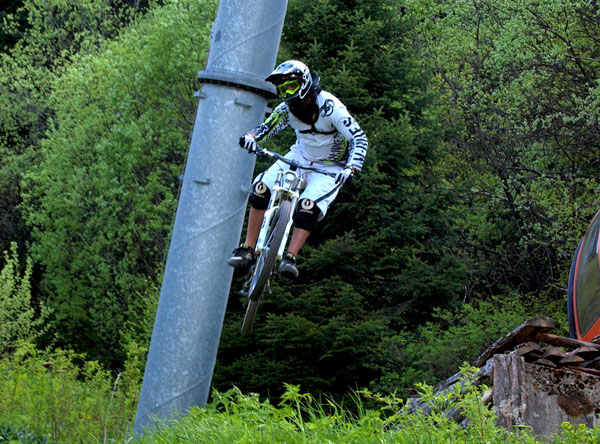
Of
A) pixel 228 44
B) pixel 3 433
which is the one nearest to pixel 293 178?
pixel 228 44

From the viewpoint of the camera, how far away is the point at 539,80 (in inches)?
736

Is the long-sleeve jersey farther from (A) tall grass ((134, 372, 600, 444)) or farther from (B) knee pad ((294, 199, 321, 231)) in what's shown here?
(A) tall grass ((134, 372, 600, 444))

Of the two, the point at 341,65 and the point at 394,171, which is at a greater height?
the point at 341,65

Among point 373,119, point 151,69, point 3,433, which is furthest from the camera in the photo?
point 151,69

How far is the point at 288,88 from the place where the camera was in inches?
266

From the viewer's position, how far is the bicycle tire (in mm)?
6625

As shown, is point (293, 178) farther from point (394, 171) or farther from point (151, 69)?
point (151, 69)

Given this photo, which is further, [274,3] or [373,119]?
[373,119]

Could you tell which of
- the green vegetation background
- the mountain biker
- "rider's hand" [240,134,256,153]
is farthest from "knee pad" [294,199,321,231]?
the green vegetation background

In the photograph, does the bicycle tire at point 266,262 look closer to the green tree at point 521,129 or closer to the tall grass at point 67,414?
the tall grass at point 67,414

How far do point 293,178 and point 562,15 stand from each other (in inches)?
516

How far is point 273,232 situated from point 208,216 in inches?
30.7

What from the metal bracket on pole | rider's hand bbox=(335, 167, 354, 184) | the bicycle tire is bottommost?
the bicycle tire

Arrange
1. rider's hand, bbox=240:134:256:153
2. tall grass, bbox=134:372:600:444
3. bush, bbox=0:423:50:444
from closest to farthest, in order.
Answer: tall grass, bbox=134:372:600:444
rider's hand, bbox=240:134:256:153
bush, bbox=0:423:50:444
